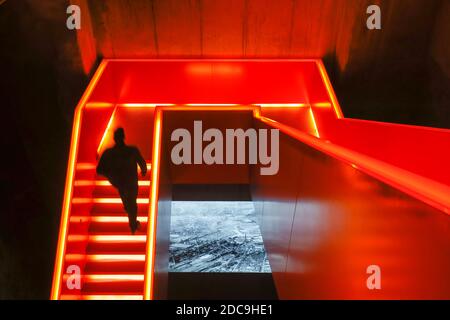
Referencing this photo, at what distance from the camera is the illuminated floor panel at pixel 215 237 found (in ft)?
24.5

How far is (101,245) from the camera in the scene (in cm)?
438

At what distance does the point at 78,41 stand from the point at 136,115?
5.16 feet

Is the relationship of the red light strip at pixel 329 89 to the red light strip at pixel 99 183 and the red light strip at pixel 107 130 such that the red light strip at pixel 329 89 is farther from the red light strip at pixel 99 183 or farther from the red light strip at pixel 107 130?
the red light strip at pixel 107 130

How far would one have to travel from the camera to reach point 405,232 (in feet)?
4.93

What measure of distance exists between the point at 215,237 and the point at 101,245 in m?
4.45

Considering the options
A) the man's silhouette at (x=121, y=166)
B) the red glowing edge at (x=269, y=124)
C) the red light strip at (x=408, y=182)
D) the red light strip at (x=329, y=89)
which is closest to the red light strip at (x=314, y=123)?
the red glowing edge at (x=269, y=124)

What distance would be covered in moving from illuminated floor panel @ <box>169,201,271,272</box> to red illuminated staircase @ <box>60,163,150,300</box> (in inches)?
119

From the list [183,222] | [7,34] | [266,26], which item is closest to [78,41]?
[7,34]

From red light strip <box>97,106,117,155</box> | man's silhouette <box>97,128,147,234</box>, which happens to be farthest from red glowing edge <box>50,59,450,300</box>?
man's silhouette <box>97,128,147,234</box>

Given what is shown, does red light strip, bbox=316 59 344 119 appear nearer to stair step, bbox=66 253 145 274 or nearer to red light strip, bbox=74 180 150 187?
red light strip, bbox=74 180 150 187

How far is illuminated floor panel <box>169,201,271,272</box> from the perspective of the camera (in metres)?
7.47

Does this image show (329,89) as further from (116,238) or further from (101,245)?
(101,245)

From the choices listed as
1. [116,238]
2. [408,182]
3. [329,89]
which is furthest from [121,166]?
[408,182]

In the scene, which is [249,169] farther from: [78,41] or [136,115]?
[78,41]
